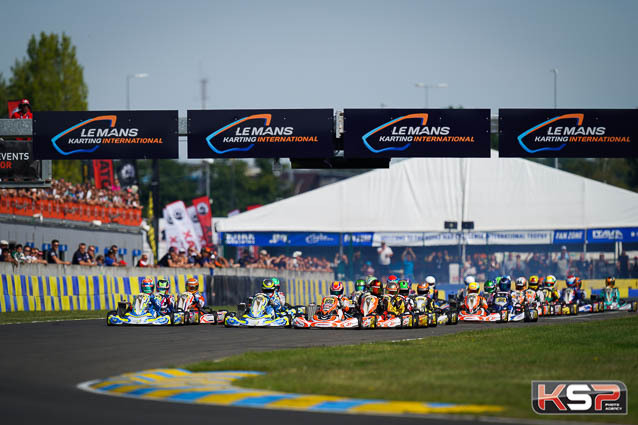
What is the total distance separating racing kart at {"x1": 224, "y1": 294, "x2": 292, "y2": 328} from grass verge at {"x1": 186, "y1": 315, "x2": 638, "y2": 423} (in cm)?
495

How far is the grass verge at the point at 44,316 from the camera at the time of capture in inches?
942

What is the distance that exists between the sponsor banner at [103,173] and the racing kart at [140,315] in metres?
25.4

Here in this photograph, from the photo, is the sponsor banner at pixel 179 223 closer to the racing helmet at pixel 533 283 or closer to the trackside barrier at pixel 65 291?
the trackside barrier at pixel 65 291

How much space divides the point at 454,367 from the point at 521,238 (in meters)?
35.1

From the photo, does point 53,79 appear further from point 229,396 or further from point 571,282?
point 229,396

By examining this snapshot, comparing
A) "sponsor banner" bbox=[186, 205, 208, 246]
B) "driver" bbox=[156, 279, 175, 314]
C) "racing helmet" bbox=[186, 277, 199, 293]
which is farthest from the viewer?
"sponsor banner" bbox=[186, 205, 208, 246]

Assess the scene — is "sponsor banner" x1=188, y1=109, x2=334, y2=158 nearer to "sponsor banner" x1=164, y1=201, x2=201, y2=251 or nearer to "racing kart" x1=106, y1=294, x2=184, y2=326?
"racing kart" x1=106, y1=294, x2=184, y2=326

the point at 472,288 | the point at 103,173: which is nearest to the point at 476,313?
the point at 472,288

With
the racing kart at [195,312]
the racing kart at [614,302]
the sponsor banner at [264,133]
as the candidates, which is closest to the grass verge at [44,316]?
the racing kart at [195,312]

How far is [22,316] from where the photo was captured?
2514cm

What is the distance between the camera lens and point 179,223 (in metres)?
51.4

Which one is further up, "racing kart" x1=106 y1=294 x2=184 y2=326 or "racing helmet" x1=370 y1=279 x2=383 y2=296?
"racing helmet" x1=370 y1=279 x2=383 y2=296

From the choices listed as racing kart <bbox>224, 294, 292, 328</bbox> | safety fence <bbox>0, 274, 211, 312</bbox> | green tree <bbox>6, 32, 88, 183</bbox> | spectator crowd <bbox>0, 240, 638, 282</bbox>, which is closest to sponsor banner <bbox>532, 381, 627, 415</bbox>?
racing kart <bbox>224, 294, 292, 328</bbox>

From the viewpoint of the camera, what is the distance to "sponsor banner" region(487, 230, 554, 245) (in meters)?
47.5
